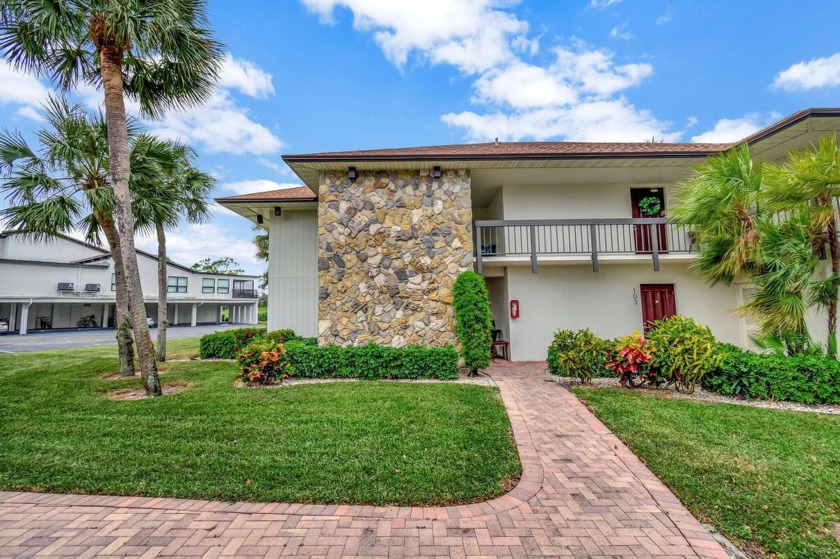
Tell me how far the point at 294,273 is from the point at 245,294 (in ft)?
99.7

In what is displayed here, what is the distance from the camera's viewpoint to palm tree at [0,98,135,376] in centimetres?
705

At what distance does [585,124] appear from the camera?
21.0m

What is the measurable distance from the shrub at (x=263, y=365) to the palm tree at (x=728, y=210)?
8.80 m

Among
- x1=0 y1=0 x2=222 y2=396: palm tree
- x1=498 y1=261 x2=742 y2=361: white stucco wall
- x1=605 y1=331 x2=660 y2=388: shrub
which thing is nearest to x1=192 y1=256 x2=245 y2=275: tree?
x1=0 y1=0 x2=222 y2=396: palm tree

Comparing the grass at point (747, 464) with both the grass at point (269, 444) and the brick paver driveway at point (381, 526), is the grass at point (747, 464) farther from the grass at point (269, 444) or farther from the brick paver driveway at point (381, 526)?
the grass at point (269, 444)

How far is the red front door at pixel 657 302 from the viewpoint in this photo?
10047 mm

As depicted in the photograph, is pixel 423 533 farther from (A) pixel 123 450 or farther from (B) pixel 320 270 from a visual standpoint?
(B) pixel 320 270

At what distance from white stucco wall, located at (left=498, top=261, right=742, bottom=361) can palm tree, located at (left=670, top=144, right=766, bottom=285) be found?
3130mm

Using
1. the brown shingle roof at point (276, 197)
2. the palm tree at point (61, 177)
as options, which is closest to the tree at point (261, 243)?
the brown shingle roof at point (276, 197)

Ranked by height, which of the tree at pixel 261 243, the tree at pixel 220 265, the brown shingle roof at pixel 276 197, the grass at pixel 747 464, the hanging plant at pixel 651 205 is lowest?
the grass at pixel 747 464

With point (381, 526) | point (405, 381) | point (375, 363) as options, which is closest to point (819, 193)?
point (405, 381)

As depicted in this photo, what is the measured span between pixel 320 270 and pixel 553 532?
292 inches

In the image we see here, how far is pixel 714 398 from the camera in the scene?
6008 mm

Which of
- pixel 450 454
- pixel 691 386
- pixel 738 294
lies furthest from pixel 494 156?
pixel 738 294
